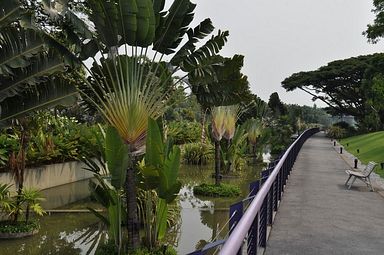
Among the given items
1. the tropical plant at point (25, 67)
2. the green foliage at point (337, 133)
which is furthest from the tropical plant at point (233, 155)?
the green foliage at point (337, 133)

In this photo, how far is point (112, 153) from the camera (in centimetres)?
660

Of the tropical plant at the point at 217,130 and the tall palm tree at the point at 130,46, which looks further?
the tropical plant at the point at 217,130

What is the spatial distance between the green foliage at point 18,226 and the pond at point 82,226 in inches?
8.0

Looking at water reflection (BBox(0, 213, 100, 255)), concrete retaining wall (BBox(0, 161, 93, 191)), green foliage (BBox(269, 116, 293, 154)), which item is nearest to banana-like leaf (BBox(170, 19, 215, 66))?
water reflection (BBox(0, 213, 100, 255))

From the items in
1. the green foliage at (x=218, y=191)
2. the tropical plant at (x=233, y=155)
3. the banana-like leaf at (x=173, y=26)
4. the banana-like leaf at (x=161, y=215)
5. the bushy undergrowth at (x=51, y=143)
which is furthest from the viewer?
the tropical plant at (x=233, y=155)

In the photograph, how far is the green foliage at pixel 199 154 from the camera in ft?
78.0

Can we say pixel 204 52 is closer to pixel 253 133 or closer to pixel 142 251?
pixel 142 251

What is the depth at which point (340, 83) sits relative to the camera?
5522 cm

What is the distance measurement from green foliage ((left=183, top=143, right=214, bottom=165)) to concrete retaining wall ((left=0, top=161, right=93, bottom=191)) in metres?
6.58

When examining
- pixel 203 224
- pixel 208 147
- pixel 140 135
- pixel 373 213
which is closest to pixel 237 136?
pixel 208 147

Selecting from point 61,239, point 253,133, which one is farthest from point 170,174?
point 253,133

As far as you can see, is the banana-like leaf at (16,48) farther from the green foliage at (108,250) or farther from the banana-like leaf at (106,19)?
the green foliage at (108,250)

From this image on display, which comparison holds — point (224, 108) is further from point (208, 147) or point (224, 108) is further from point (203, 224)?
point (208, 147)

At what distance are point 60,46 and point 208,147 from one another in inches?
683
